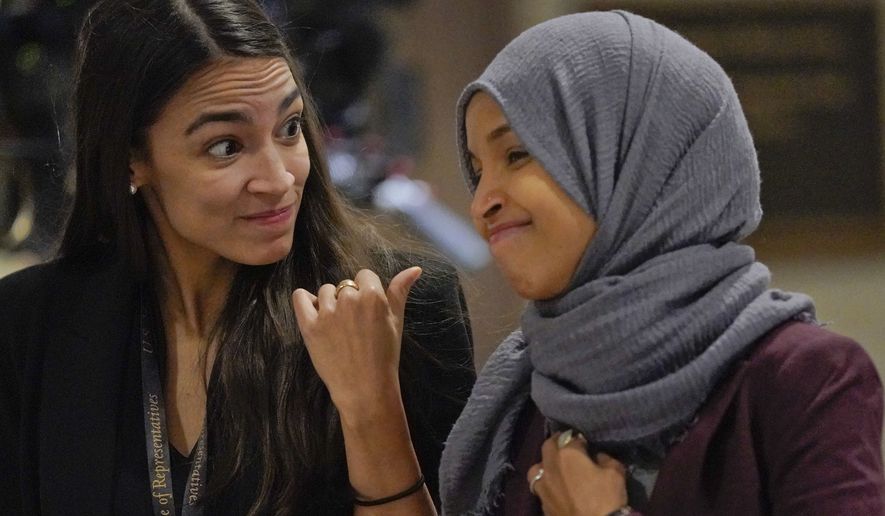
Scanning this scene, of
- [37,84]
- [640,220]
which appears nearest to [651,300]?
[640,220]

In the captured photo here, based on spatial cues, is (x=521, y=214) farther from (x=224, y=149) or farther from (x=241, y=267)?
(x=241, y=267)

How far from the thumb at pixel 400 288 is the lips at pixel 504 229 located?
0.84 ft

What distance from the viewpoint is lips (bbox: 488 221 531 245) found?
134cm

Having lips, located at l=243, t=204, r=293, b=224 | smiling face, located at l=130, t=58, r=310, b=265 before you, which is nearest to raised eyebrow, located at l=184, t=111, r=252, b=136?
smiling face, located at l=130, t=58, r=310, b=265

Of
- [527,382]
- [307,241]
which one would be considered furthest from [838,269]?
[527,382]

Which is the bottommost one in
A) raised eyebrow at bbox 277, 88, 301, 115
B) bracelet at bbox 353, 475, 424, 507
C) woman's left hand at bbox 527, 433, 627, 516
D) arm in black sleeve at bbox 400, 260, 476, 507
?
bracelet at bbox 353, 475, 424, 507

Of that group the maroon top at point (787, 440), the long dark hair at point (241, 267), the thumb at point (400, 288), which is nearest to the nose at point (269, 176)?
the long dark hair at point (241, 267)

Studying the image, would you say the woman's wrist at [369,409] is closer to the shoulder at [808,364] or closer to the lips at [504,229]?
the lips at [504,229]

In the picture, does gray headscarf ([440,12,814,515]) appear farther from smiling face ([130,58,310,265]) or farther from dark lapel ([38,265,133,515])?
dark lapel ([38,265,133,515])

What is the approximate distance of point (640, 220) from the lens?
1273 millimetres

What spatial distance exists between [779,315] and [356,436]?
0.60 meters

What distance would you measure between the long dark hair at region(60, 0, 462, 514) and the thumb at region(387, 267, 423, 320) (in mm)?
241

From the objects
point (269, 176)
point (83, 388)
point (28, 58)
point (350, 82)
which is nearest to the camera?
point (269, 176)

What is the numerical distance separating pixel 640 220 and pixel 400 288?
0.43m
